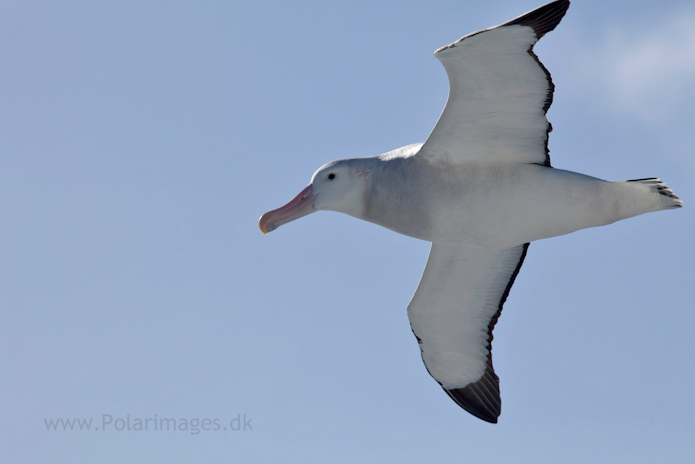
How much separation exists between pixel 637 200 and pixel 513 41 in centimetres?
203

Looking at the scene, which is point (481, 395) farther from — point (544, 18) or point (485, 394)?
point (544, 18)

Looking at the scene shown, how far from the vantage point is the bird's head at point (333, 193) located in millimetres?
7504

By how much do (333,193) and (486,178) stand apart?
1.58 m

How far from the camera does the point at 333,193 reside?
7633 mm

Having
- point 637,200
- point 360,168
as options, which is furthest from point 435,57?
point 637,200

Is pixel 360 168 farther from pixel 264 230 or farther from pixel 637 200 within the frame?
pixel 637 200

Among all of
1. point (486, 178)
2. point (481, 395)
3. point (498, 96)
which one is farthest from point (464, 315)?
point (498, 96)

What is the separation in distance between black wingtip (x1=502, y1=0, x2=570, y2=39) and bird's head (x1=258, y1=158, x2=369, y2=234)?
2.18 metres

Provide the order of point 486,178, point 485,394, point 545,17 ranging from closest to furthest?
point 545,17
point 486,178
point 485,394

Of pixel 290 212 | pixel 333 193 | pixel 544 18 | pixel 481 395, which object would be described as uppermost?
pixel 544 18

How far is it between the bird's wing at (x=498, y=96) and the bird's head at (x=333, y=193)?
75 centimetres

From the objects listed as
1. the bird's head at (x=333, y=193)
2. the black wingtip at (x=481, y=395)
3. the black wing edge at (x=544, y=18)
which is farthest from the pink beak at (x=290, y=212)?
the black wingtip at (x=481, y=395)

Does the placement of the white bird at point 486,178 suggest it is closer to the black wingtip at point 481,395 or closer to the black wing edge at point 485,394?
the black wing edge at point 485,394

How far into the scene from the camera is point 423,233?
294 inches
